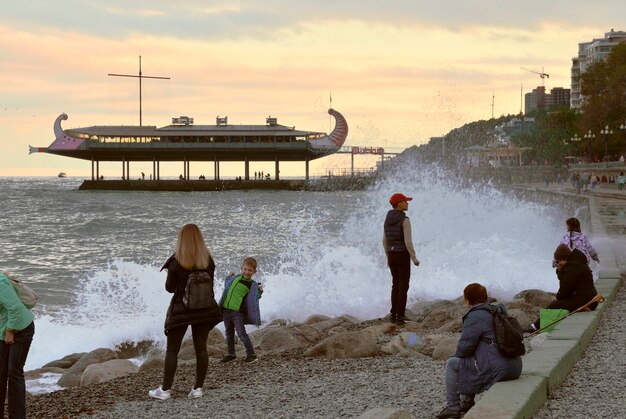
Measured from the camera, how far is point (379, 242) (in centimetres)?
2847

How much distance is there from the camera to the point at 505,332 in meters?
6.41

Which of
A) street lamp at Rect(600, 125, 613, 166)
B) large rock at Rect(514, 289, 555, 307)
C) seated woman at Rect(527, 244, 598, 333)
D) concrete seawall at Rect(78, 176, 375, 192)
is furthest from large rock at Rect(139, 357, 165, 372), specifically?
concrete seawall at Rect(78, 176, 375, 192)

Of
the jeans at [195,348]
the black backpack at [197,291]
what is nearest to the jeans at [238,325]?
the jeans at [195,348]

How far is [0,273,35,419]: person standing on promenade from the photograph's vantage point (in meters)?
6.89

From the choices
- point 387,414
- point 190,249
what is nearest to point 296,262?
point 190,249

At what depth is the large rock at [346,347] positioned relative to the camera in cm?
935

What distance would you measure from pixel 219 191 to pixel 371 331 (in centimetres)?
10776

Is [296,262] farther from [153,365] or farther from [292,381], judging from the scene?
[292,381]

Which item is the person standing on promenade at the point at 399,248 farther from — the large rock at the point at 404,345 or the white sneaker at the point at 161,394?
the white sneaker at the point at 161,394

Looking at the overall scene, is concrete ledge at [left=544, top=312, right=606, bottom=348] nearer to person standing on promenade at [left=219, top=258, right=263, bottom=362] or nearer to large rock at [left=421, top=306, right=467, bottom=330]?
large rock at [left=421, top=306, right=467, bottom=330]

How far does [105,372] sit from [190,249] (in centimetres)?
319

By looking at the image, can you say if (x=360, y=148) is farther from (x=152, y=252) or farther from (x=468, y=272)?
(x=468, y=272)

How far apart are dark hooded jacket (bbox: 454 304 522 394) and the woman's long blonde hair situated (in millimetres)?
2159

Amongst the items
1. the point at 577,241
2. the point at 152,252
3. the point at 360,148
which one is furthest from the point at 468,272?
the point at 360,148
